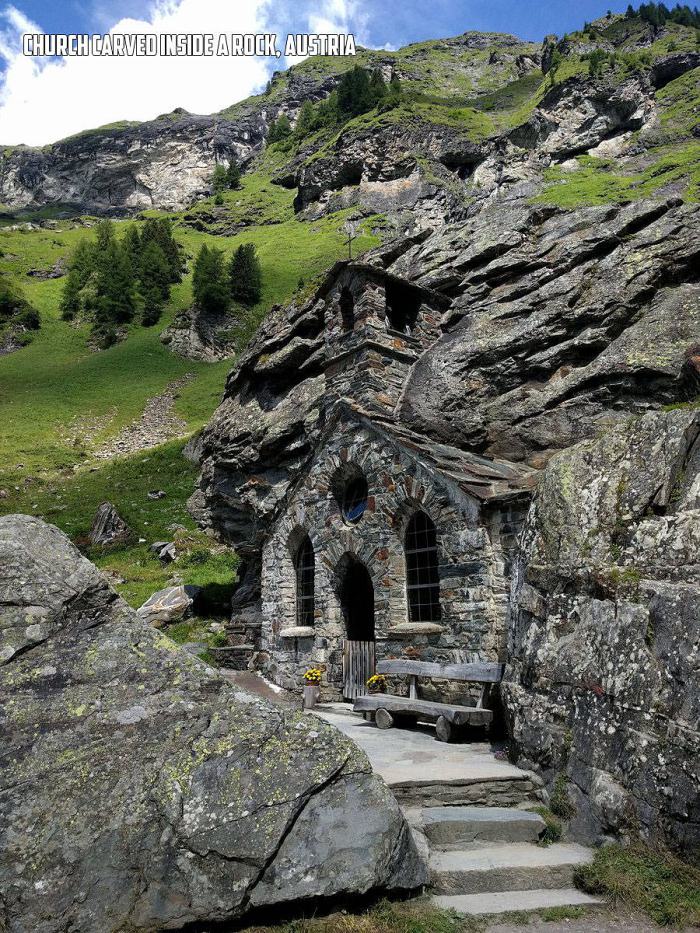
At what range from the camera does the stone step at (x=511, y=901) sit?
4625 millimetres

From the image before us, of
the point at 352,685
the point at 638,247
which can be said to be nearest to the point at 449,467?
the point at 352,685

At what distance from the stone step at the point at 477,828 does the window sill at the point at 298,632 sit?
9852mm

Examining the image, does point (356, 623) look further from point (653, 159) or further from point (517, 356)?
point (653, 159)

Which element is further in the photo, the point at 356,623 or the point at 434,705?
the point at 356,623

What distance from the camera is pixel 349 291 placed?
63.5 ft

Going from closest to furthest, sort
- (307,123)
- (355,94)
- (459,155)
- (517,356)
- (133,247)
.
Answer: (517,356) < (459,155) < (133,247) < (355,94) < (307,123)

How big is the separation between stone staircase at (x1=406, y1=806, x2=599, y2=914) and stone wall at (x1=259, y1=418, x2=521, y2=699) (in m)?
5.15

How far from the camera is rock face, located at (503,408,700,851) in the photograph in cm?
517

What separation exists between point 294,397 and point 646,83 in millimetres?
72660

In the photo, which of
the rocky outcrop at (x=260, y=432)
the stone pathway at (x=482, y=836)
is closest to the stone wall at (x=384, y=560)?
the rocky outcrop at (x=260, y=432)

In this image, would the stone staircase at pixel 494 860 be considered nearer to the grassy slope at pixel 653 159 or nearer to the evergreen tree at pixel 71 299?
the grassy slope at pixel 653 159

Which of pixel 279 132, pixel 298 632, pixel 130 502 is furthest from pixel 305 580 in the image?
pixel 279 132

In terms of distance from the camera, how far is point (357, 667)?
1417cm

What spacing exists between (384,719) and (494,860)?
586 centimetres
